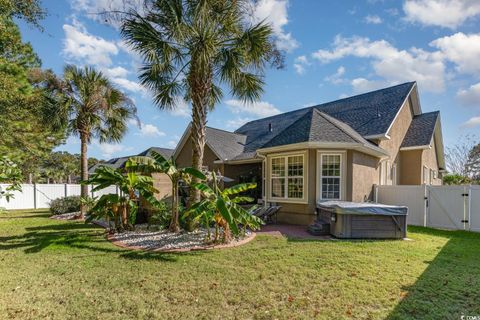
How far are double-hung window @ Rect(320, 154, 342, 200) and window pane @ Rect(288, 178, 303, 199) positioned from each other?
975 millimetres

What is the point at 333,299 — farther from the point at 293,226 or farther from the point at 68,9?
the point at 68,9

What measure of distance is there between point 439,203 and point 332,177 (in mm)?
5309

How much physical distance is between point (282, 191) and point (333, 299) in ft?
28.1

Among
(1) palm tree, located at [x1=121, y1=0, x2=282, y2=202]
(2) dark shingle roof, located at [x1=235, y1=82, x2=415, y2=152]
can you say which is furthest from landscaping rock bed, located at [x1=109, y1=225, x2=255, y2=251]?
(2) dark shingle roof, located at [x1=235, y1=82, x2=415, y2=152]

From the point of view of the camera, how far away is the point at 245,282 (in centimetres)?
526

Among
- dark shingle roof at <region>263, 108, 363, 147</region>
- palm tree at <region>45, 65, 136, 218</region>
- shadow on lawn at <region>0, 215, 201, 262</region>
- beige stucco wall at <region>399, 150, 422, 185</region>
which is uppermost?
palm tree at <region>45, 65, 136, 218</region>

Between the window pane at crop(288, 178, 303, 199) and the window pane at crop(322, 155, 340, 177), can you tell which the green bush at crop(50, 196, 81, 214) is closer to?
the window pane at crop(288, 178, 303, 199)

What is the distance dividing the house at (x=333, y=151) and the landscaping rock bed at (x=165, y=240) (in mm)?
3974

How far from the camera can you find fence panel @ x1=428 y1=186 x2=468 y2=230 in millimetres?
11953

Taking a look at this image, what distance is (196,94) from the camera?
9875 millimetres

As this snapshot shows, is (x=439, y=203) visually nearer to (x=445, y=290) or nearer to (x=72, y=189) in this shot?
(x=445, y=290)

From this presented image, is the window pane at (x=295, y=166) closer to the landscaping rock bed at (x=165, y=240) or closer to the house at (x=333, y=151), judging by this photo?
the house at (x=333, y=151)

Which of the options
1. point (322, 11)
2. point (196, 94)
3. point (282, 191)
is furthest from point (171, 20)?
point (282, 191)

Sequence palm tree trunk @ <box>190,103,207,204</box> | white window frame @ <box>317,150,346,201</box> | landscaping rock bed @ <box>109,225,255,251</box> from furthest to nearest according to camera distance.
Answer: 1. white window frame @ <box>317,150,346,201</box>
2. palm tree trunk @ <box>190,103,207,204</box>
3. landscaping rock bed @ <box>109,225,255,251</box>
